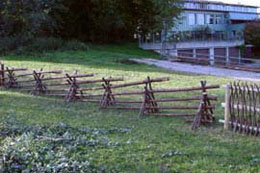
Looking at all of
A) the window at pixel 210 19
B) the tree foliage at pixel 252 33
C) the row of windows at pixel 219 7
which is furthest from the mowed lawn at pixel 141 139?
the window at pixel 210 19

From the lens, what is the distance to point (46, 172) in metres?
6.36

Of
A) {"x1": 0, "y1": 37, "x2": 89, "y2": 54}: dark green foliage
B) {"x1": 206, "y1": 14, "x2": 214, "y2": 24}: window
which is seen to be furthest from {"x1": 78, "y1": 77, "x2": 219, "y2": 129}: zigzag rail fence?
{"x1": 206, "y1": 14, "x2": 214, "y2": 24}: window

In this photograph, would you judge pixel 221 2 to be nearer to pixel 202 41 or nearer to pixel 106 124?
pixel 202 41

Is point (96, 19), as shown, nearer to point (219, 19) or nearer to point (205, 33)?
point (205, 33)

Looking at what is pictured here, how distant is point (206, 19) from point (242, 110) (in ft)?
178

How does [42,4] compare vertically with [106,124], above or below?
above

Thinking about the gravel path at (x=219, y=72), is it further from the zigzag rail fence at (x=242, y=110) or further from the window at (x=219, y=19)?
the window at (x=219, y=19)

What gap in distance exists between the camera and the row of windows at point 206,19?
5941 centimetres

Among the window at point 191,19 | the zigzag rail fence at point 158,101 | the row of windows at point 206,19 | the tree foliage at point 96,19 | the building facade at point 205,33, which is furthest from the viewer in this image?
the row of windows at point 206,19

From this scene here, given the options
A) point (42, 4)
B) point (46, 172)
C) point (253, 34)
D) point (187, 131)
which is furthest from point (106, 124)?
point (253, 34)

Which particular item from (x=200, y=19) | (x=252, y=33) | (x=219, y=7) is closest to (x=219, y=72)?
(x=252, y=33)

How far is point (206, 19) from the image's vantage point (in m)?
62.3

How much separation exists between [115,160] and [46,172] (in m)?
1.45

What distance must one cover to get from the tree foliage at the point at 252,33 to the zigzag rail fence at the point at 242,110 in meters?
46.2
